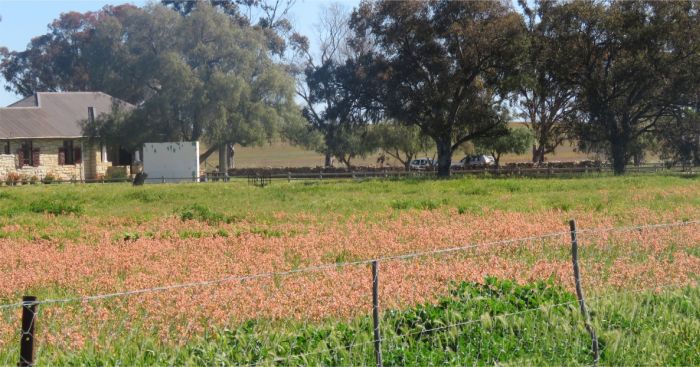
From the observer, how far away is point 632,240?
11.7m

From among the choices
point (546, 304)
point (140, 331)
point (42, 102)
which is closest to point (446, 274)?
point (546, 304)

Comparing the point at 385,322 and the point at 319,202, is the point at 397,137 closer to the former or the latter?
the point at 319,202

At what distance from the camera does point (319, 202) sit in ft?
89.2

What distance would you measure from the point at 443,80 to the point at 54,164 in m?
30.0

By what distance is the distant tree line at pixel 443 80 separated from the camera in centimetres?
4956

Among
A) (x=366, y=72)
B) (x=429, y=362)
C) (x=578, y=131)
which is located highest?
(x=366, y=72)

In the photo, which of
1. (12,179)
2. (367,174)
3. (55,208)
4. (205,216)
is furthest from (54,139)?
(205,216)

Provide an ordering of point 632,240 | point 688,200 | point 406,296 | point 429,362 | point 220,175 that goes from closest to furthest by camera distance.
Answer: point 429,362 < point 406,296 < point 632,240 < point 688,200 < point 220,175

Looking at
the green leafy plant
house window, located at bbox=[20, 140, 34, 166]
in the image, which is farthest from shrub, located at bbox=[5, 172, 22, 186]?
the green leafy plant

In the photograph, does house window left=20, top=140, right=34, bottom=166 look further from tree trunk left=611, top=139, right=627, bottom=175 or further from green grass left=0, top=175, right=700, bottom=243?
tree trunk left=611, top=139, right=627, bottom=175

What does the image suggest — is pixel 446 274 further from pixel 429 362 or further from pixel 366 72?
pixel 366 72

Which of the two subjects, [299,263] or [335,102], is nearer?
[299,263]

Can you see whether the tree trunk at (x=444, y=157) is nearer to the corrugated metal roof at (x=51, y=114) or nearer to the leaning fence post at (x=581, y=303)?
the corrugated metal roof at (x=51, y=114)

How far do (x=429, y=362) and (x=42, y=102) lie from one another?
60.8m
